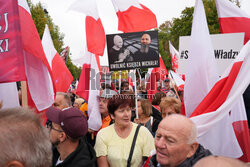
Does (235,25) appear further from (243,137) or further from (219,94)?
(243,137)

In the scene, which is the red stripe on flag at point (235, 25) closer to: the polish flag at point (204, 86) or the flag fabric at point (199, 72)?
the polish flag at point (204, 86)

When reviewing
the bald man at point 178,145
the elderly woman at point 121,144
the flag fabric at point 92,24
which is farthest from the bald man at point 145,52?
the bald man at point 178,145

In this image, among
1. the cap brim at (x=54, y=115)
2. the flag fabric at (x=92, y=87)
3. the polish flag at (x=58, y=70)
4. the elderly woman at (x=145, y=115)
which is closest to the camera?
the cap brim at (x=54, y=115)

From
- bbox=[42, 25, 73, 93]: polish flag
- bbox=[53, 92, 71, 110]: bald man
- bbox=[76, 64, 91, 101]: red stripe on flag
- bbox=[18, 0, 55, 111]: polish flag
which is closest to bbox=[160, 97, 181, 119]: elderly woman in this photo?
bbox=[53, 92, 71, 110]: bald man

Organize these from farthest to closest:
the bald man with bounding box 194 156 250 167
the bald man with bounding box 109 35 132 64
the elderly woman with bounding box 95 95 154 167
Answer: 1. the bald man with bounding box 109 35 132 64
2. the elderly woman with bounding box 95 95 154 167
3. the bald man with bounding box 194 156 250 167

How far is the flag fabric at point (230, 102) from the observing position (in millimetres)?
2639

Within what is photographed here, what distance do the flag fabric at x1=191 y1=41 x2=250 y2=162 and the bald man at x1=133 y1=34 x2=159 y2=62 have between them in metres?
2.54

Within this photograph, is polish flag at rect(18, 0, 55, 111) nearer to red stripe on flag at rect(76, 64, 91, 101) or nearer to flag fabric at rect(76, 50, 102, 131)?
flag fabric at rect(76, 50, 102, 131)

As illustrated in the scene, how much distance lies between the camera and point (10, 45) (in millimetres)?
2666

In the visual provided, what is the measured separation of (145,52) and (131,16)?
1134mm

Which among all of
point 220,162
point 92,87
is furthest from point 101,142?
point 92,87

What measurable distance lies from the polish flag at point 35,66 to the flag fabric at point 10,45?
0.76ft

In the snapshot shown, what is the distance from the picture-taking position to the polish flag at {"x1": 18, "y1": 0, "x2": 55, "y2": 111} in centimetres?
301

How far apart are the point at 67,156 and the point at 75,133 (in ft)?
0.73
